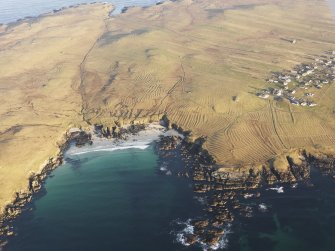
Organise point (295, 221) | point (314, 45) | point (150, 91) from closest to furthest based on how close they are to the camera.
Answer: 1. point (295, 221)
2. point (150, 91)
3. point (314, 45)

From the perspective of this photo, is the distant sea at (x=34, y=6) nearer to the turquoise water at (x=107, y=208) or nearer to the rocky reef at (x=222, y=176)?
the turquoise water at (x=107, y=208)

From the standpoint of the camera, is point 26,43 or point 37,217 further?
point 26,43

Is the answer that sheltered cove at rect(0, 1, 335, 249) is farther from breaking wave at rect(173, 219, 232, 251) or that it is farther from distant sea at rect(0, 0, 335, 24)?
distant sea at rect(0, 0, 335, 24)

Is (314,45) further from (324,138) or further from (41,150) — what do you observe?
(41,150)

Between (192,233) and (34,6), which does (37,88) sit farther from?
(34,6)

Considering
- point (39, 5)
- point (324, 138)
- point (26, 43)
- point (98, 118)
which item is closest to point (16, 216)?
point (98, 118)

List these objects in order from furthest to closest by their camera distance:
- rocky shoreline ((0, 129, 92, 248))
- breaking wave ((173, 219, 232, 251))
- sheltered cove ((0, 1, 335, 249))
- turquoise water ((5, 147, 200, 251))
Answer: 1. sheltered cove ((0, 1, 335, 249))
2. rocky shoreline ((0, 129, 92, 248))
3. turquoise water ((5, 147, 200, 251))
4. breaking wave ((173, 219, 232, 251))

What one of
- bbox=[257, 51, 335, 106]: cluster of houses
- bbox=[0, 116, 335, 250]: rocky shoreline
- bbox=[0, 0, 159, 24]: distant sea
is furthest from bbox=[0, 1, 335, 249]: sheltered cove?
bbox=[0, 0, 159, 24]: distant sea

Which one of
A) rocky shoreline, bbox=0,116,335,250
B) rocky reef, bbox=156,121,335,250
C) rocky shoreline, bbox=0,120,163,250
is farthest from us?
rocky shoreline, bbox=0,120,163,250

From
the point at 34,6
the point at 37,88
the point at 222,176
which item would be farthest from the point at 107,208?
A: the point at 34,6
